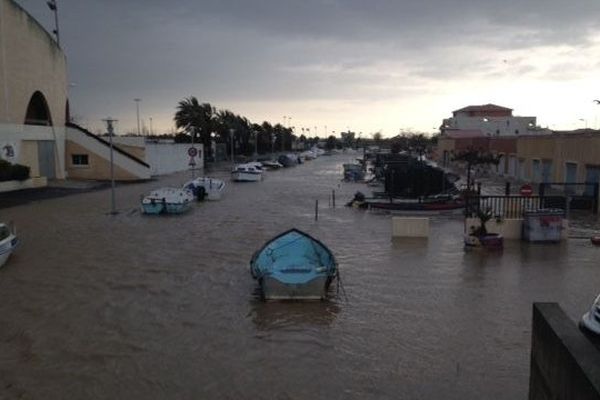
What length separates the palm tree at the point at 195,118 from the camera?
84688 mm

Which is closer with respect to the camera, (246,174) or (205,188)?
(205,188)

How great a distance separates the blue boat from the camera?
14500mm

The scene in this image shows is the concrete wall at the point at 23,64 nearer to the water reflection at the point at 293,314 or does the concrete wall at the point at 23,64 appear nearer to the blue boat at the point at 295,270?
the blue boat at the point at 295,270

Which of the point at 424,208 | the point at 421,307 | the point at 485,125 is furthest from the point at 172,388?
the point at 485,125

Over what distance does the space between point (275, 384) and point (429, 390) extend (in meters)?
2.43

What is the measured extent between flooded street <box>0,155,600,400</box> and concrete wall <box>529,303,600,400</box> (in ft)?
7.87

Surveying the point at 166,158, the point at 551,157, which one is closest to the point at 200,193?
the point at 551,157

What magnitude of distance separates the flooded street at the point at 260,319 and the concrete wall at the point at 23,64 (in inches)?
703

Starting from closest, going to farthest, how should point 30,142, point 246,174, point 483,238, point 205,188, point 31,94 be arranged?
point 483,238 → point 205,188 → point 30,142 → point 31,94 → point 246,174

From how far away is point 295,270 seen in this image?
14.7m

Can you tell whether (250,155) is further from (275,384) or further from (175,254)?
(275,384)

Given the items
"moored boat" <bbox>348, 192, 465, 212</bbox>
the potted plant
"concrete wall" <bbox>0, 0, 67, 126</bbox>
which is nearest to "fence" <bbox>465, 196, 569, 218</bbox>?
the potted plant

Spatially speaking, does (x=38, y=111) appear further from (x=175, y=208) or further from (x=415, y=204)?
(x=415, y=204)

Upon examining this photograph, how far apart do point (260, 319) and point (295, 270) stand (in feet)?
5.85
